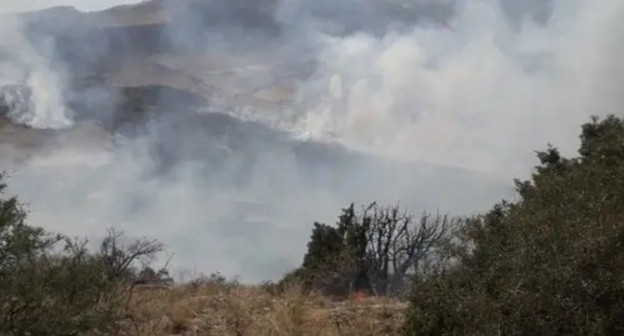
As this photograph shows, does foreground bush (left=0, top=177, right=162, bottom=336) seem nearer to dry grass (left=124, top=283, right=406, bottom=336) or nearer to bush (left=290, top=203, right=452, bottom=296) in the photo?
dry grass (left=124, top=283, right=406, bottom=336)

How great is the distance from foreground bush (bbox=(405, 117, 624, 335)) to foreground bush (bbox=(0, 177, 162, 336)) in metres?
3.99

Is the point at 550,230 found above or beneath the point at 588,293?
above

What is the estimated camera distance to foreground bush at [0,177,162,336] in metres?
7.08

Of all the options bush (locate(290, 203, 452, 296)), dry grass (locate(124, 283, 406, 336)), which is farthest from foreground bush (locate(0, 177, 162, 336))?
bush (locate(290, 203, 452, 296))

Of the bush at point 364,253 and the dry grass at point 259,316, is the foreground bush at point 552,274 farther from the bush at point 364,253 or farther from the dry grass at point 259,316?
the bush at point 364,253

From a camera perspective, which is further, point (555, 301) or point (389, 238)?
point (389, 238)

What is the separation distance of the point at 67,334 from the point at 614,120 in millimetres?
16740

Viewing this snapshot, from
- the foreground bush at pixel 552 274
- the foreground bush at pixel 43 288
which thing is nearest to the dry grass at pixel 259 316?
the foreground bush at pixel 552 274

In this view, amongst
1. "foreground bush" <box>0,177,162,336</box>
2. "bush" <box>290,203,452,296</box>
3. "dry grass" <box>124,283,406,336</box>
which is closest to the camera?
"foreground bush" <box>0,177,162,336</box>

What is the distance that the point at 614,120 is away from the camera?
20484 millimetres

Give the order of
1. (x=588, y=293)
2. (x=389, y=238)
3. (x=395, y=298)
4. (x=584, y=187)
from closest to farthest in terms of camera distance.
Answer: (x=588, y=293)
(x=584, y=187)
(x=395, y=298)
(x=389, y=238)

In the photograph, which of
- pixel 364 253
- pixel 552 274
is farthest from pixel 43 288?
pixel 364 253

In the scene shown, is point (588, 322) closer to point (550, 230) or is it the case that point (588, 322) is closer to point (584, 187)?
point (550, 230)

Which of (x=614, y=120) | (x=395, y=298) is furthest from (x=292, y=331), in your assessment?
(x=614, y=120)
